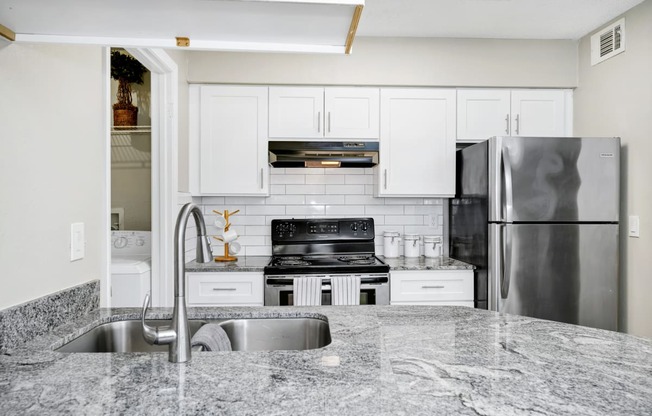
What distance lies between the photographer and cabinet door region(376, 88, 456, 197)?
306 centimetres

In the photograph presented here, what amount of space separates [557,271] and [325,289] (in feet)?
4.75

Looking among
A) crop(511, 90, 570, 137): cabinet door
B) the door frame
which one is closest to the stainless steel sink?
the door frame

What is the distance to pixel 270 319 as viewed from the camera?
55.7 inches

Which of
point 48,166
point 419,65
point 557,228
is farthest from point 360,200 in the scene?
point 48,166

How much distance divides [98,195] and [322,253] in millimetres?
1970

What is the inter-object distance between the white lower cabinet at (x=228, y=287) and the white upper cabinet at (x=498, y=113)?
1808 mm

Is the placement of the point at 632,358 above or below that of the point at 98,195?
below

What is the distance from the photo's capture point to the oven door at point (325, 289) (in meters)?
2.72

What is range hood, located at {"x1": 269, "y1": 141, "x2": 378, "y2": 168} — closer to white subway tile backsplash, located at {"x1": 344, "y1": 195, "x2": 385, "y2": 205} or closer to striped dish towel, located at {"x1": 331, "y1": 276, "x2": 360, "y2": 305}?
white subway tile backsplash, located at {"x1": 344, "y1": 195, "x2": 385, "y2": 205}

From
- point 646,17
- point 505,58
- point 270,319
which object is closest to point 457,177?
point 505,58

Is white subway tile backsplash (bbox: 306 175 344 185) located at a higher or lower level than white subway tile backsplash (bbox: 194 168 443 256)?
higher

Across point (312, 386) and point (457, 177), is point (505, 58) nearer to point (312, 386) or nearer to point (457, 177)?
point (457, 177)

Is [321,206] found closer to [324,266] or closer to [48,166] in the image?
[324,266]

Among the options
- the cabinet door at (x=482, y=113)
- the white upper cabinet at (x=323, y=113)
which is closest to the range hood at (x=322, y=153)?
the white upper cabinet at (x=323, y=113)
